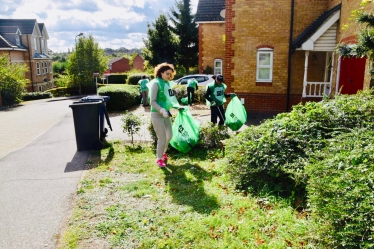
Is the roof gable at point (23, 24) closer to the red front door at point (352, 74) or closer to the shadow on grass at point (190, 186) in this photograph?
the red front door at point (352, 74)

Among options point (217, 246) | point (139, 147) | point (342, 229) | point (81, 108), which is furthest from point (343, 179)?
point (81, 108)

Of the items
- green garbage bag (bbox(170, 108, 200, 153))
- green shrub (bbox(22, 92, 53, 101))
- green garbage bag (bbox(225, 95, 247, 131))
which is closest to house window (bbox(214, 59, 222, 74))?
green shrub (bbox(22, 92, 53, 101))

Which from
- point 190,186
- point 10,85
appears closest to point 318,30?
point 190,186

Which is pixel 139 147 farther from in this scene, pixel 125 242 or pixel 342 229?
pixel 342 229

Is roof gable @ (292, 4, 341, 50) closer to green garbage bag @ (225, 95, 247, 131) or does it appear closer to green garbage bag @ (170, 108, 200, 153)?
green garbage bag @ (225, 95, 247, 131)

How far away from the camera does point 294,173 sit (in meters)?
4.41

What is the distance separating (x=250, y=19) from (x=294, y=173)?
30.7 ft

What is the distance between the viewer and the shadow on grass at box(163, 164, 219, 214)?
4.56 metres

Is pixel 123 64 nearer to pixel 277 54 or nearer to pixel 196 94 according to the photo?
pixel 196 94

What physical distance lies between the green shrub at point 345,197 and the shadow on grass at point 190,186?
1.47 metres

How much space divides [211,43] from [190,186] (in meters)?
20.9

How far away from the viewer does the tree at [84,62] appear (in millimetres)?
36000

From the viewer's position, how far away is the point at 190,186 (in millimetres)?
5293

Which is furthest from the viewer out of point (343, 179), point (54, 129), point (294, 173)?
point (54, 129)
